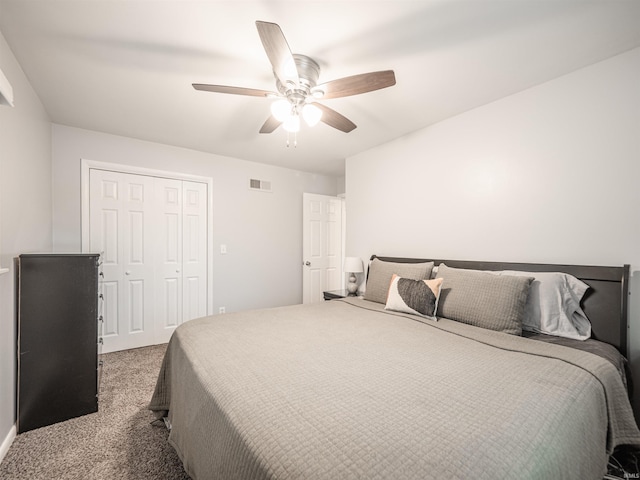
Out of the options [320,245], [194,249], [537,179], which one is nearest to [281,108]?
[537,179]

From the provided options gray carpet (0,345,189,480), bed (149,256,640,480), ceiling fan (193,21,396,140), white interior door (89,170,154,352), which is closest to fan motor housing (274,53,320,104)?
ceiling fan (193,21,396,140)

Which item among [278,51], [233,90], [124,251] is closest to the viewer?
[278,51]

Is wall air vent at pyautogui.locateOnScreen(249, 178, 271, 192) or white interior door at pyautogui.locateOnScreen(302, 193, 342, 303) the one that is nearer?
wall air vent at pyautogui.locateOnScreen(249, 178, 271, 192)

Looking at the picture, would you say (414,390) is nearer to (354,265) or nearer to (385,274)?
(385,274)

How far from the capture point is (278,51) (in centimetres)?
142

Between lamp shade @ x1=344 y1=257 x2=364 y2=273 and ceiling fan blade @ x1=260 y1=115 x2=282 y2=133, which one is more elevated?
ceiling fan blade @ x1=260 y1=115 x2=282 y2=133

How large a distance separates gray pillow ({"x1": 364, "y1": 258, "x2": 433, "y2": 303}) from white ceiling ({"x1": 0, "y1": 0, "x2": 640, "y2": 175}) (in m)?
1.42

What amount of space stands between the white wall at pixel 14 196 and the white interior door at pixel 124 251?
0.68 m

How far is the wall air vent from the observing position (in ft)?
13.5

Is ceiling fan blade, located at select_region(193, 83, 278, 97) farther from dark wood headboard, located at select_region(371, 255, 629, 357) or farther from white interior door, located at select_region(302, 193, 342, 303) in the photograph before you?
white interior door, located at select_region(302, 193, 342, 303)

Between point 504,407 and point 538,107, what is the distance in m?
2.23

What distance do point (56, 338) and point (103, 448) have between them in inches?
32.9

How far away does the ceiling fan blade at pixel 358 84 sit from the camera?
1.61 meters

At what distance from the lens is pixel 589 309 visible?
5.95 feet
